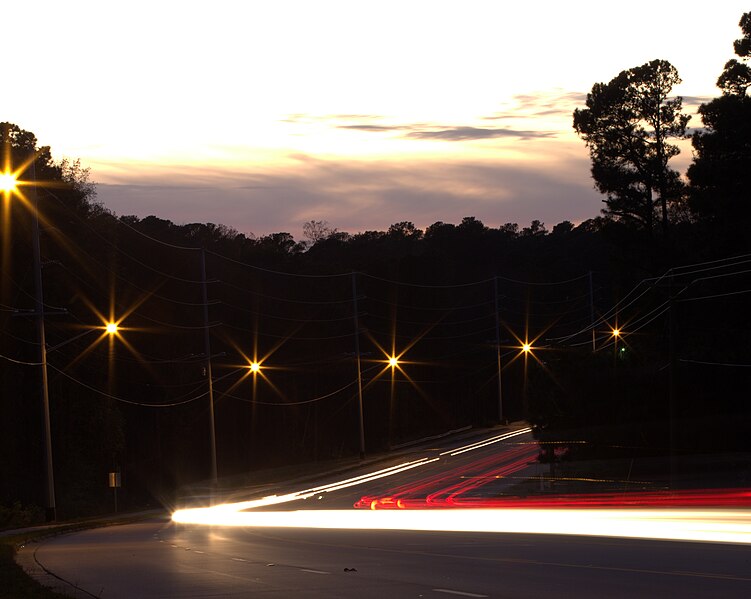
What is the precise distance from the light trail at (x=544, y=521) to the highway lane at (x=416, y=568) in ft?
4.39

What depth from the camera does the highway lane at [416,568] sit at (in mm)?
13625

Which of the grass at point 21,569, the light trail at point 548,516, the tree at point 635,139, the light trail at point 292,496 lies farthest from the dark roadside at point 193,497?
the tree at point 635,139

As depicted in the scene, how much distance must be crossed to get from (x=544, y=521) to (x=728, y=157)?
30966mm

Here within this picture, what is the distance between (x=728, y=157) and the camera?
51.9 meters

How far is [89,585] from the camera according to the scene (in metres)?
17.0

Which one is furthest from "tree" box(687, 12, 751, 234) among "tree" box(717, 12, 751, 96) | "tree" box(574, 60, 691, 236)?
"tree" box(574, 60, 691, 236)

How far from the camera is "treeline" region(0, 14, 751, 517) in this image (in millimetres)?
48781

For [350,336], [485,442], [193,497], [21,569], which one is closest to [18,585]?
[21,569]

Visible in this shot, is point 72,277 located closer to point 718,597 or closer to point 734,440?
point 734,440

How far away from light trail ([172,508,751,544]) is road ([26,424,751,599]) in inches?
46.9

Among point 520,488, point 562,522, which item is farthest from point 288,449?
point 562,522

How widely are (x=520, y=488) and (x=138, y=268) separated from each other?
3834 centimetres

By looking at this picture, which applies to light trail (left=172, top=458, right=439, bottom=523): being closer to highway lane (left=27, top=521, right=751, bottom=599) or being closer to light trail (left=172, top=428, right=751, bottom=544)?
→ light trail (left=172, top=428, right=751, bottom=544)

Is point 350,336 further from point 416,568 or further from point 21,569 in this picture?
point 416,568
